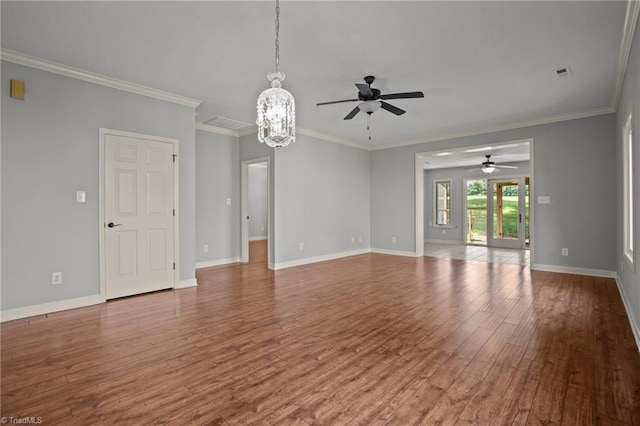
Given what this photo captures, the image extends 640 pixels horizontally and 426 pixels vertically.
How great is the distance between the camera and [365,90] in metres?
3.70

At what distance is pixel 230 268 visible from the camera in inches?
247

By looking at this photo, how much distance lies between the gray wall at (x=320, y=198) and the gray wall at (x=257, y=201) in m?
4.52

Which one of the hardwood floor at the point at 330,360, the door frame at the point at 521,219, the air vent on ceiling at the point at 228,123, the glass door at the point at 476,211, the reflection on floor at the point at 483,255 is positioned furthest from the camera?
the glass door at the point at 476,211

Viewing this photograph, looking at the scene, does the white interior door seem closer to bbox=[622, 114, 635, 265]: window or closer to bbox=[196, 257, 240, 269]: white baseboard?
bbox=[196, 257, 240, 269]: white baseboard

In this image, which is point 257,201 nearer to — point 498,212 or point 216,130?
point 216,130

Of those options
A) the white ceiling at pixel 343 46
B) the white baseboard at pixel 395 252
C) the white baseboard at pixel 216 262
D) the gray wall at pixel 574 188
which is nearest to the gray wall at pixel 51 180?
the white ceiling at pixel 343 46

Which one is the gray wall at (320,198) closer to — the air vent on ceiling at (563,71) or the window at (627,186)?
the air vent on ceiling at (563,71)

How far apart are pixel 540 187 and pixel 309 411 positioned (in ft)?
20.0

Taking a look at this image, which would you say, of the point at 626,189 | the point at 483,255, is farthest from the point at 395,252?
the point at 626,189

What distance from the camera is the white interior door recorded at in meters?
4.11

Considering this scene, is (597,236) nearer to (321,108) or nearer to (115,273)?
(321,108)

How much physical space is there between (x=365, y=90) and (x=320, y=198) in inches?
144

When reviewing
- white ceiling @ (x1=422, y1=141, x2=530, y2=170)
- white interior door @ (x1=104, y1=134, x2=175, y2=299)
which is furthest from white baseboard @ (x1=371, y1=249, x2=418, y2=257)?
white interior door @ (x1=104, y1=134, x2=175, y2=299)

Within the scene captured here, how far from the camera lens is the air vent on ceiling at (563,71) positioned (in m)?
3.83
